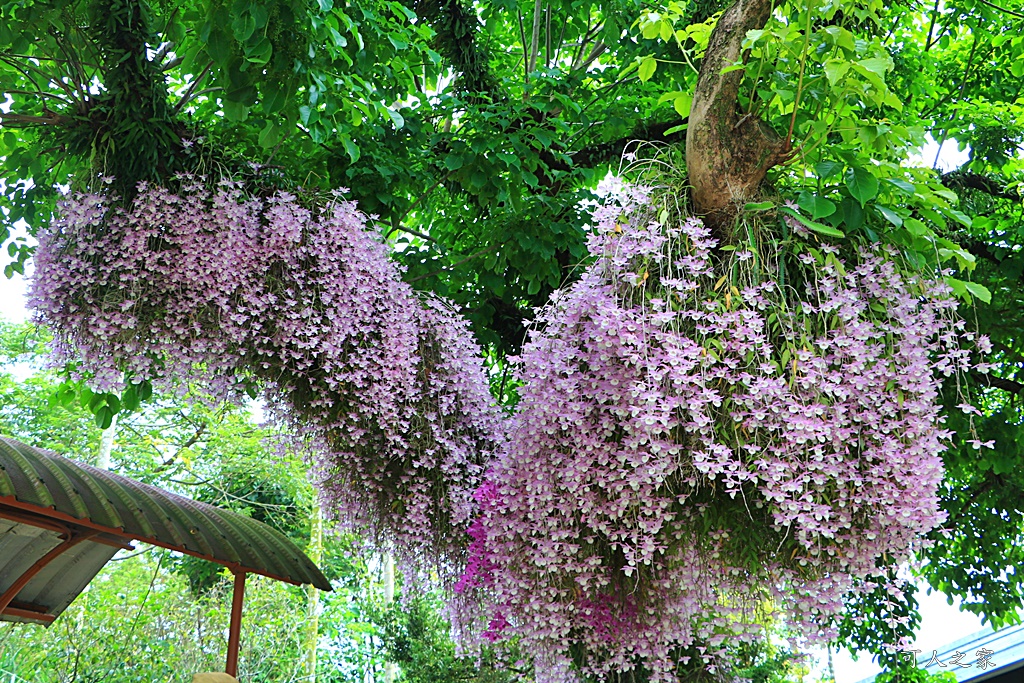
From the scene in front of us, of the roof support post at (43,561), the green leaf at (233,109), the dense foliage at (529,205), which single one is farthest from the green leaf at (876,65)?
the roof support post at (43,561)

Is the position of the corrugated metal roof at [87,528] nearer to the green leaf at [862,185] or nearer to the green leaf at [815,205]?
the green leaf at [815,205]

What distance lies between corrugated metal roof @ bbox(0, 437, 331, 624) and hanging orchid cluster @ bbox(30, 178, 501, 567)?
80 cm

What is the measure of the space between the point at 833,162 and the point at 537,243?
1744mm

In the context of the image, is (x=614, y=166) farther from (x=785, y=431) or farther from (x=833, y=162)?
(x=785, y=431)

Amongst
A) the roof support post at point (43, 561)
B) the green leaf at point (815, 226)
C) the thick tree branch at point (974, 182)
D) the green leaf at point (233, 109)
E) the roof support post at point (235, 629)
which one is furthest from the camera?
the roof support post at point (235, 629)

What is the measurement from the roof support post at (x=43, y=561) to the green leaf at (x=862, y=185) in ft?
12.9

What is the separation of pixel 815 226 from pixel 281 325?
1.83m

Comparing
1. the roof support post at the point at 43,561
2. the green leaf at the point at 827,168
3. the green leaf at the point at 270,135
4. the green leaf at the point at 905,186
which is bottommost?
the green leaf at the point at 905,186

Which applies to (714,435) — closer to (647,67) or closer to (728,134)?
(728,134)

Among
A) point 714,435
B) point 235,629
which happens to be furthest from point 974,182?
point 235,629

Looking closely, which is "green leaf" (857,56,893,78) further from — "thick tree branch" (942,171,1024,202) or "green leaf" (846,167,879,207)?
"thick tree branch" (942,171,1024,202)

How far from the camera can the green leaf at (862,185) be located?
2.40m

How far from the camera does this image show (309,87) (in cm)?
281

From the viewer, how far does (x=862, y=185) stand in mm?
2424
